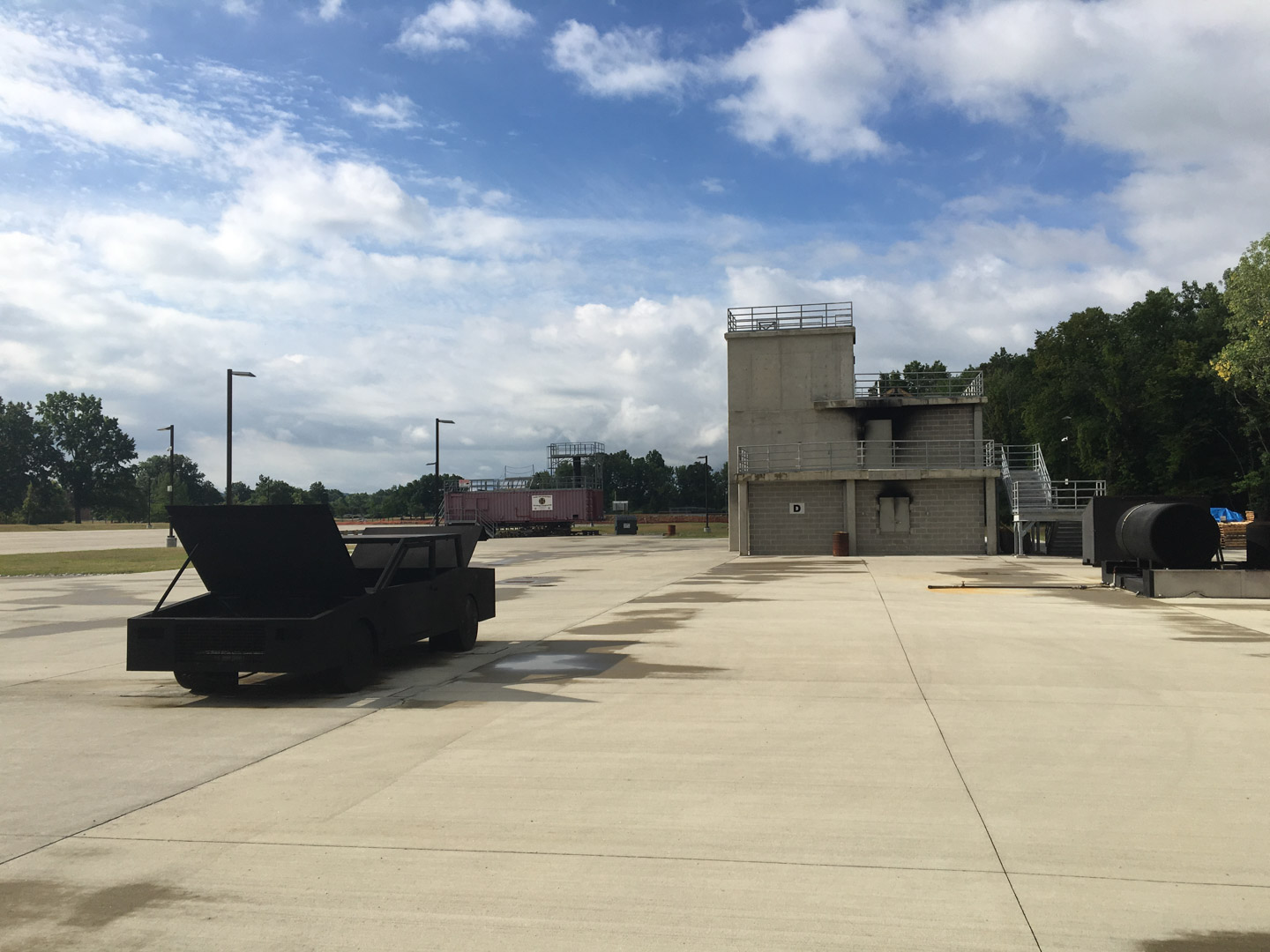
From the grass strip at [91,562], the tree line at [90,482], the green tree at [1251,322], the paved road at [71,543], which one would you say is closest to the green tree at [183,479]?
the tree line at [90,482]

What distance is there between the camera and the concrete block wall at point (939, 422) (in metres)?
39.3

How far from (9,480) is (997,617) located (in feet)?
501

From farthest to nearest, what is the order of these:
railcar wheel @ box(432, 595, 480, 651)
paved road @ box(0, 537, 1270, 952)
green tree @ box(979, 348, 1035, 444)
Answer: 1. green tree @ box(979, 348, 1035, 444)
2. railcar wheel @ box(432, 595, 480, 651)
3. paved road @ box(0, 537, 1270, 952)

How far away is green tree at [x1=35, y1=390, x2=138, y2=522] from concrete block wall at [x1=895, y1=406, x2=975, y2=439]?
446ft

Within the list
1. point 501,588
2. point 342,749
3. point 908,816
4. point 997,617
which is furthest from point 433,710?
point 501,588

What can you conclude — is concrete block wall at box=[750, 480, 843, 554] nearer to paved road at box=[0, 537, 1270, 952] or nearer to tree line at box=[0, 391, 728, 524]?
paved road at box=[0, 537, 1270, 952]

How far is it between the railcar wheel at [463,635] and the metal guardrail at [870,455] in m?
27.1

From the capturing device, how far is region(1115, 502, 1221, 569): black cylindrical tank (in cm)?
1911

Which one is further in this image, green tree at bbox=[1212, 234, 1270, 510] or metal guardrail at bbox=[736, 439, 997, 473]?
green tree at bbox=[1212, 234, 1270, 510]

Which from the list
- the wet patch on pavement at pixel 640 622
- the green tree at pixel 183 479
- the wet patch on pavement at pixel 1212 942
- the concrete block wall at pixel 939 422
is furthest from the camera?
the green tree at pixel 183 479

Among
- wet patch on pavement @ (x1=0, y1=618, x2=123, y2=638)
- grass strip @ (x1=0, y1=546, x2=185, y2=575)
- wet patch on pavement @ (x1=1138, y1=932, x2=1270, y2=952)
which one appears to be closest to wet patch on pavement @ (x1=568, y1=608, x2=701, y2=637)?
wet patch on pavement @ (x1=0, y1=618, x2=123, y2=638)

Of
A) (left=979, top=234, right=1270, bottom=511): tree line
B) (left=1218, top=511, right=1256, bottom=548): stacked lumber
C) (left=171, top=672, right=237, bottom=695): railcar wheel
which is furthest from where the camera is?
(left=979, top=234, right=1270, bottom=511): tree line

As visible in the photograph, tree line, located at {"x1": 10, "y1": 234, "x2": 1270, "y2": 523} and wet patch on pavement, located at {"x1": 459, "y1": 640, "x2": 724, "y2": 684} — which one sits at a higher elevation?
tree line, located at {"x1": 10, "y1": 234, "x2": 1270, "y2": 523}

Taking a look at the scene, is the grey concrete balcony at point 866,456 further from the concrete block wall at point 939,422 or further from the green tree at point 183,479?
the green tree at point 183,479
